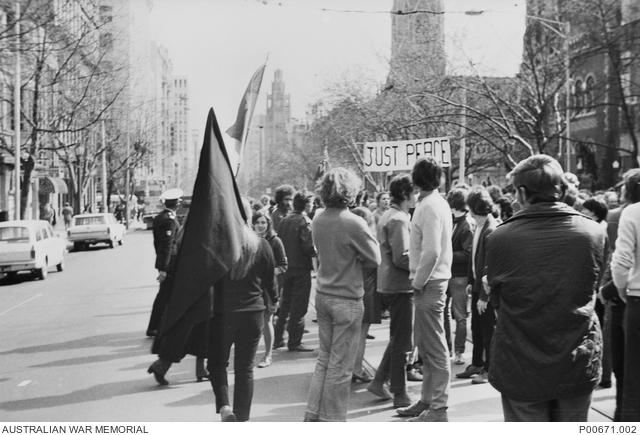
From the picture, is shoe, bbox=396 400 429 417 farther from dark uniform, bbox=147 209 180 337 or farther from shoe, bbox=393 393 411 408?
dark uniform, bbox=147 209 180 337

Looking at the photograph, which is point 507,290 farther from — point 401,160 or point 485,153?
point 485,153

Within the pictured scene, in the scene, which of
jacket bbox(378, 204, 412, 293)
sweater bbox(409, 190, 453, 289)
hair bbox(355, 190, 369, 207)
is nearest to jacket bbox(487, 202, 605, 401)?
sweater bbox(409, 190, 453, 289)

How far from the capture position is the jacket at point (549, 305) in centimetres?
368

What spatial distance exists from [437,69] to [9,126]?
26.4 meters

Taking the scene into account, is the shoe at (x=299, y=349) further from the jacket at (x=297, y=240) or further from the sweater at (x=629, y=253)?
the sweater at (x=629, y=253)

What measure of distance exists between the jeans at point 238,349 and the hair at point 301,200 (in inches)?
142

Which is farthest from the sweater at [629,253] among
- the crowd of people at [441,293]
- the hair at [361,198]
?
the hair at [361,198]

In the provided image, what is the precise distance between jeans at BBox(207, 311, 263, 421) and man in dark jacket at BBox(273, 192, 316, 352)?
136 inches

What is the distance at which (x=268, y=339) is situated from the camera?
8.10 m

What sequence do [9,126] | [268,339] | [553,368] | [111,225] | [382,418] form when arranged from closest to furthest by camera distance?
1. [553,368]
2. [382,418]
3. [268,339]
4. [111,225]
5. [9,126]

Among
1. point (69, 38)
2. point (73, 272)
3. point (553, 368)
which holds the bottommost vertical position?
point (73, 272)

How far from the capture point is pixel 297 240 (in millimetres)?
9070

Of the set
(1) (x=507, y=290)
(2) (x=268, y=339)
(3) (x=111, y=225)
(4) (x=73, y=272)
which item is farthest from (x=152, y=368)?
(3) (x=111, y=225)

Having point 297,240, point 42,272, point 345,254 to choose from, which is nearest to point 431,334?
point 345,254
